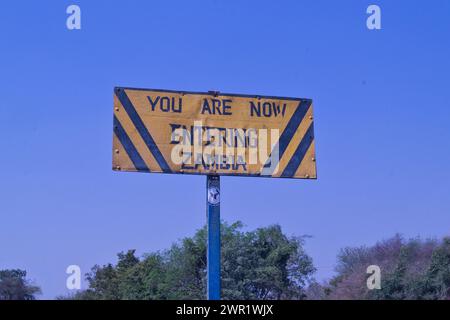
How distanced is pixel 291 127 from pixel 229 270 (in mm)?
13102

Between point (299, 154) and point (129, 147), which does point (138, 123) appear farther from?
point (299, 154)

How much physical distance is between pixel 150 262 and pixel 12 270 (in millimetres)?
12517

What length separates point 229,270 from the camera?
739 inches

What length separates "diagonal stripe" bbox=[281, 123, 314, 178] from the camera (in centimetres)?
599

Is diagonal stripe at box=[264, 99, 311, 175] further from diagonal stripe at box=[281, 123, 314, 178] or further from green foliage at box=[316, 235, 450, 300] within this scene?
green foliage at box=[316, 235, 450, 300]

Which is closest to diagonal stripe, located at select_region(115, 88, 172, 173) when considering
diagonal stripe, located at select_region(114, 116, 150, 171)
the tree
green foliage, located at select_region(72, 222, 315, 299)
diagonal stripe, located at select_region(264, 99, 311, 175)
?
diagonal stripe, located at select_region(114, 116, 150, 171)

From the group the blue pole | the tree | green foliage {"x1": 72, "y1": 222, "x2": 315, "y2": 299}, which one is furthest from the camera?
green foliage {"x1": 72, "y1": 222, "x2": 315, "y2": 299}

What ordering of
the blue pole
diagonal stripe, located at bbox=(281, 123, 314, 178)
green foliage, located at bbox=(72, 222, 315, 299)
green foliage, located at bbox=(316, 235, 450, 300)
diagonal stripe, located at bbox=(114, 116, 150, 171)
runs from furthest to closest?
green foliage, located at bbox=(72, 222, 315, 299)
green foliage, located at bbox=(316, 235, 450, 300)
diagonal stripe, located at bbox=(281, 123, 314, 178)
diagonal stripe, located at bbox=(114, 116, 150, 171)
the blue pole

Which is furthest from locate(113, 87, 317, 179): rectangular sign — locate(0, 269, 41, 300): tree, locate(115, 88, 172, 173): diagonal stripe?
locate(0, 269, 41, 300): tree

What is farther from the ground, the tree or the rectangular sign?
the rectangular sign

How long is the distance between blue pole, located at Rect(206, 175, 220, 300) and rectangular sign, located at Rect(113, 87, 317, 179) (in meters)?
0.13

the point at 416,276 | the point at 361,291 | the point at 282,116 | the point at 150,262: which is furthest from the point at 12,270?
the point at 150,262

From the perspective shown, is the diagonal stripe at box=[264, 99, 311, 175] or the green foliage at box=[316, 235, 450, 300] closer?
the diagonal stripe at box=[264, 99, 311, 175]
